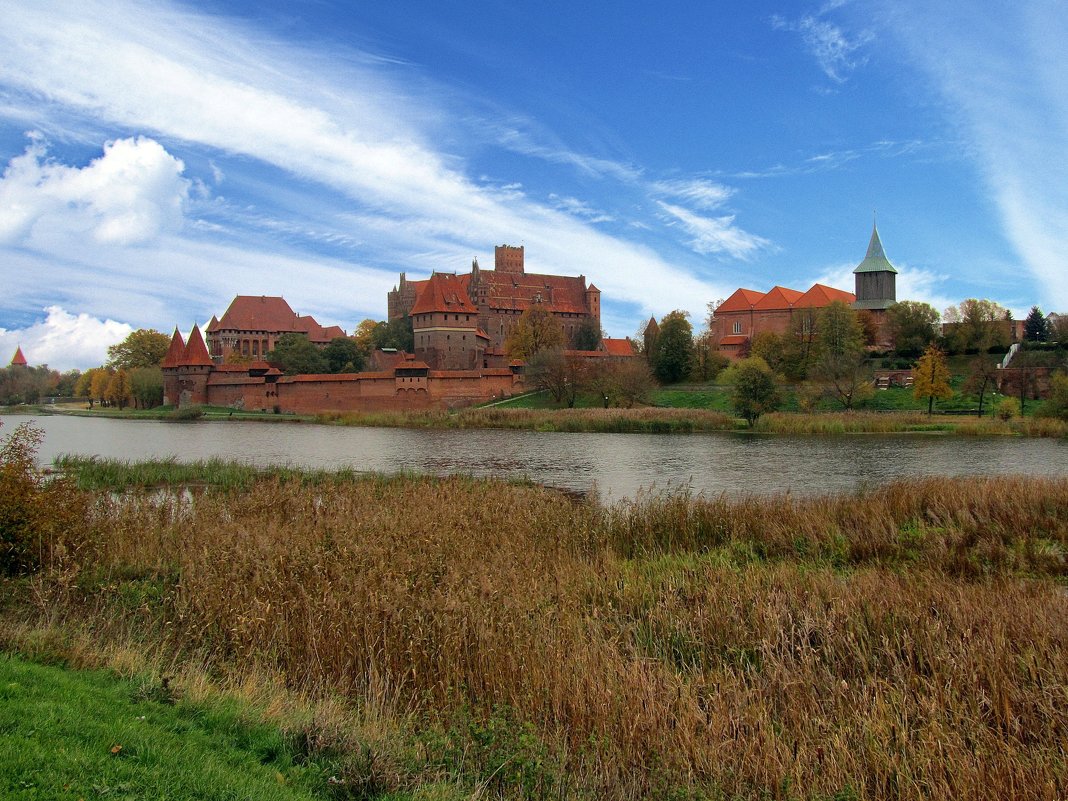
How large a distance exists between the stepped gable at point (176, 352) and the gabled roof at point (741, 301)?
118 ft

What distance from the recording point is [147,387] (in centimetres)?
5341

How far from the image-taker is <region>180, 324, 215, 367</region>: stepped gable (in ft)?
166

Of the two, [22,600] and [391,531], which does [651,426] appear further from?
[22,600]

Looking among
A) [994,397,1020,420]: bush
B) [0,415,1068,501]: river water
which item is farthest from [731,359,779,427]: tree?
[994,397,1020,420]: bush

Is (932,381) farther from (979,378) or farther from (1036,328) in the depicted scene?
(1036,328)

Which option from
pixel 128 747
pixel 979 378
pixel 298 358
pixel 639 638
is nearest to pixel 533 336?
pixel 298 358

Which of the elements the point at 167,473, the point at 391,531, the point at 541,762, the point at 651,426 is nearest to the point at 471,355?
the point at 651,426

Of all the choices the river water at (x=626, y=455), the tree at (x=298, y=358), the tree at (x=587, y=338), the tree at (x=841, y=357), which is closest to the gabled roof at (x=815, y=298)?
the tree at (x=841, y=357)

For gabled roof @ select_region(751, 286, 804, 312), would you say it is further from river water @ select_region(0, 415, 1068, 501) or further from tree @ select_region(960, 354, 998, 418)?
river water @ select_region(0, 415, 1068, 501)

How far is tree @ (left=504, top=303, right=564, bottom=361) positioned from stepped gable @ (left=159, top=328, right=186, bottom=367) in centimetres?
2125

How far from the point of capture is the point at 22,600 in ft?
18.4

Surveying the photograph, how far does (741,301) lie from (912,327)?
1250cm

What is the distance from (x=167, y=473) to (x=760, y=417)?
2245 centimetres

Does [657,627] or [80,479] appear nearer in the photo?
[657,627]
